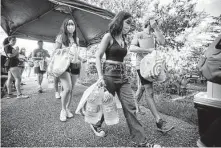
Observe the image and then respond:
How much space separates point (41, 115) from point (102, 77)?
2.25 meters

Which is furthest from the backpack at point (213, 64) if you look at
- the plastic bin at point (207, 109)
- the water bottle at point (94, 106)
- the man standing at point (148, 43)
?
the water bottle at point (94, 106)

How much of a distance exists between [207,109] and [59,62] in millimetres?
2594

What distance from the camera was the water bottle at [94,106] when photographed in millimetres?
2109

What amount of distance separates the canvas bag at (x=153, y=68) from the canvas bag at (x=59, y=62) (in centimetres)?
150

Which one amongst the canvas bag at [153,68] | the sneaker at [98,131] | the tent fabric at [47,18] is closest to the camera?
the sneaker at [98,131]

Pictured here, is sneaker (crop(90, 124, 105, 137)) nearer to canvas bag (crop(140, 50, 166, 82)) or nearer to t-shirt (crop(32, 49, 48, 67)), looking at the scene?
canvas bag (crop(140, 50, 166, 82))

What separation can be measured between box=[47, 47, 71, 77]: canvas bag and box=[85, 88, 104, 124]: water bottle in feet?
3.47

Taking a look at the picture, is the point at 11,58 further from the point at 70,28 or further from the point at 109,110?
the point at 109,110

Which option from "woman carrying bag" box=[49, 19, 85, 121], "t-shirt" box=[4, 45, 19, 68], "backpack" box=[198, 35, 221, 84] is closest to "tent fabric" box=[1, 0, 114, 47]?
"woman carrying bag" box=[49, 19, 85, 121]

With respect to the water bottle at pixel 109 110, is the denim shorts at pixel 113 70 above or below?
above

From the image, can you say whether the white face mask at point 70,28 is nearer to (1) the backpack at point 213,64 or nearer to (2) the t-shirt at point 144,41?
(2) the t-shirt at point 144,41

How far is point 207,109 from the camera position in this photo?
206cm

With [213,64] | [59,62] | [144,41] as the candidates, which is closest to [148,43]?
[144,41]

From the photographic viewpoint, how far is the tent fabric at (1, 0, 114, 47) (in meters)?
4.52
